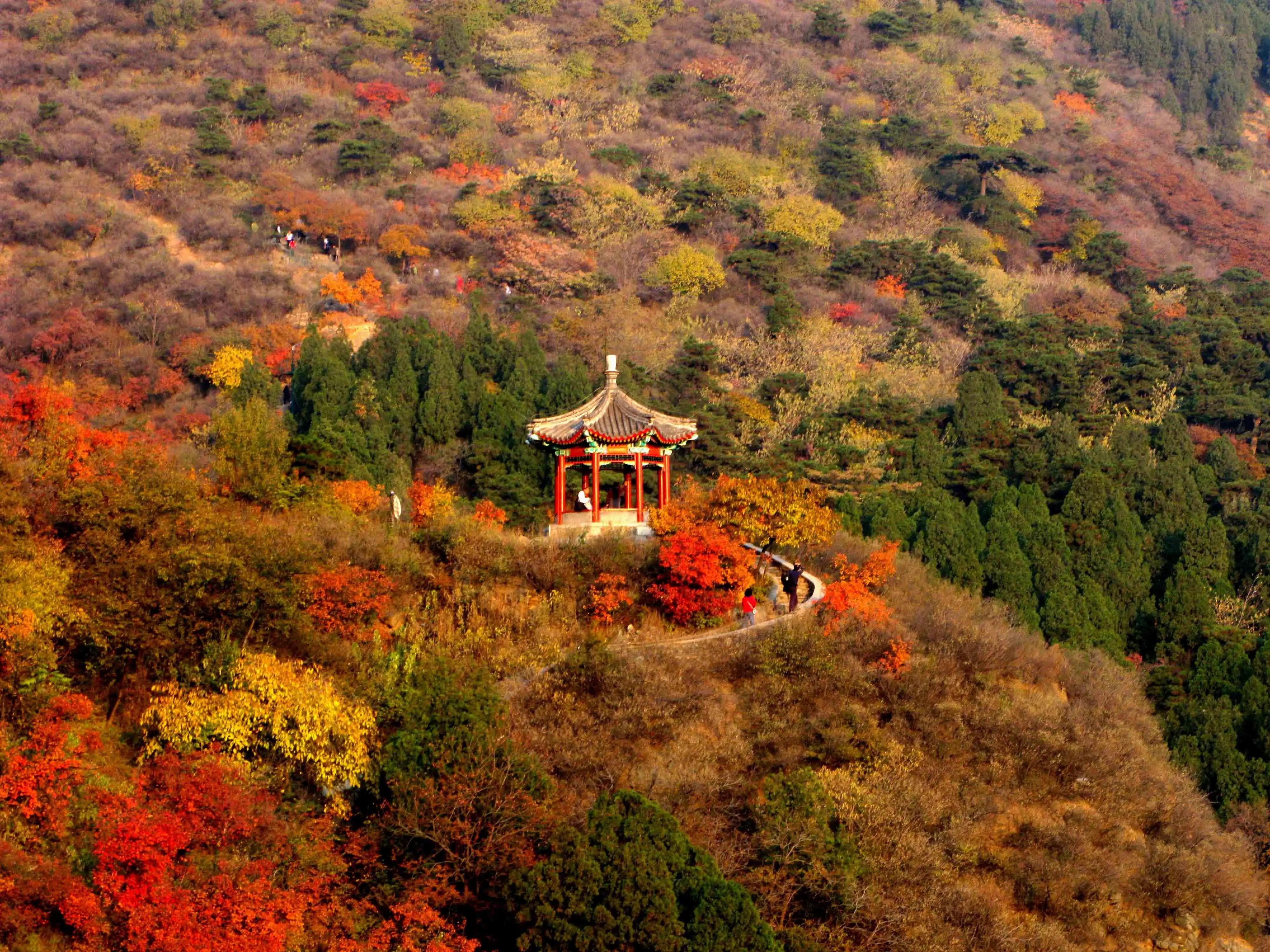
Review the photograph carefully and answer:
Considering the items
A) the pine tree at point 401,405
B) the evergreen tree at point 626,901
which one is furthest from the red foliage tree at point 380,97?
the evergreen tree at point 626,901

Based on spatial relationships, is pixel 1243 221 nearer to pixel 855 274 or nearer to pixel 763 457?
pixel 855 274

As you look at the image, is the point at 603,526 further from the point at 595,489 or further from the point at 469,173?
the point at 469,173

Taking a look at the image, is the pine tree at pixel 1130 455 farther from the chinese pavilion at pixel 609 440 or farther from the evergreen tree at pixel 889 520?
the chinese pavilion at pixel 609 440

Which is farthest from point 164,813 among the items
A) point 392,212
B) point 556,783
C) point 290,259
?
point 392,212

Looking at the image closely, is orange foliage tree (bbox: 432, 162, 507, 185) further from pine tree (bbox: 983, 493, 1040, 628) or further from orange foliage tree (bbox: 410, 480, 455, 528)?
orange foliage tree (bbox: 410, 480, 455, 528)

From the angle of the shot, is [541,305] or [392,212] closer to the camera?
[541,305]

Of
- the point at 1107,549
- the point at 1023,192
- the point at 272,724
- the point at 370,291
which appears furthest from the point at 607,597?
the point at 1023,192
